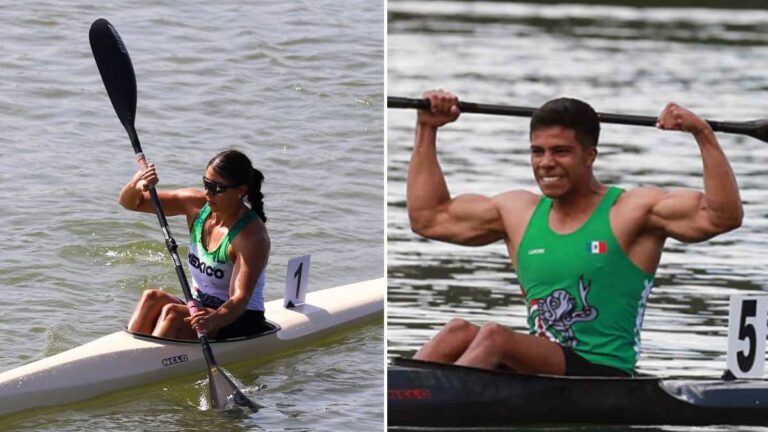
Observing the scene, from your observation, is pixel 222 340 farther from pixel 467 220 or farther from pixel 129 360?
pixel 467 220

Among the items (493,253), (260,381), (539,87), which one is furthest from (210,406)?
(539,87)

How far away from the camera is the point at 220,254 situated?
654 centimetres

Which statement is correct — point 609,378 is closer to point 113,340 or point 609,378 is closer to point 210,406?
point 210,406

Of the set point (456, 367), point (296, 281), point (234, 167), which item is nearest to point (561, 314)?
point (456, 367)

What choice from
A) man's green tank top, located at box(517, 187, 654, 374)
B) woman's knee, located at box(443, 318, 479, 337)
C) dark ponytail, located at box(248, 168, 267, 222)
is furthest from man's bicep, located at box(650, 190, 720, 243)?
dark ponytail, located at box(248, 168, 267, 222)

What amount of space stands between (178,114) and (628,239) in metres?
8.08

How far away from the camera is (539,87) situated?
38.1 ft

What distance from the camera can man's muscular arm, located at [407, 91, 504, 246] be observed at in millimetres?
4738

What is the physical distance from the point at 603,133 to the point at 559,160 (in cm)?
570

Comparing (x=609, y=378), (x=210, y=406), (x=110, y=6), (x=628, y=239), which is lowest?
(x=210, y=406)

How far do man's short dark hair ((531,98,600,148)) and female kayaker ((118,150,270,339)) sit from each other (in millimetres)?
2030

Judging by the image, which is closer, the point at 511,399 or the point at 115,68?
the point at 511,399

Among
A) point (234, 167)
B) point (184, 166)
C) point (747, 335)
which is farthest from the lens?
point (184, 166)

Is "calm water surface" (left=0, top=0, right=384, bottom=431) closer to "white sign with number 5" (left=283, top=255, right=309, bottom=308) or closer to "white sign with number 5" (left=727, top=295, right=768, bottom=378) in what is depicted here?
"white sign with number 5" (left=283, top=255, right=309, bottom=308)
